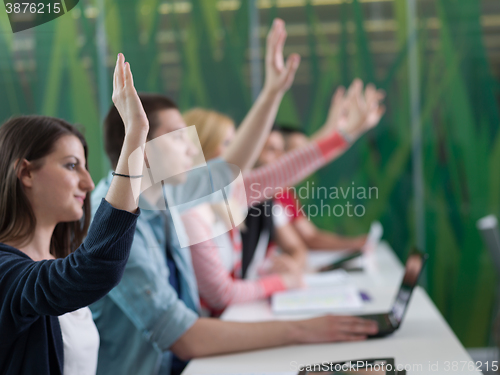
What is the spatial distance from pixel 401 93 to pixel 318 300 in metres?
1.68

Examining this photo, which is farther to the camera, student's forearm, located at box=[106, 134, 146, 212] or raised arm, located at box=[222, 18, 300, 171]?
raised arm, located at box=[222, 18, 300, 171]

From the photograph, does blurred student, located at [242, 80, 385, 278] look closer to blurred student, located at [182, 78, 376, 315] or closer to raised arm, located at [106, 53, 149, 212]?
blurred student, located at [182, 78, 376, 315]

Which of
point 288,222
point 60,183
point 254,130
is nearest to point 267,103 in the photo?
point 254,130

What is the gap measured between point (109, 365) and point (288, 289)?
832 millimetres

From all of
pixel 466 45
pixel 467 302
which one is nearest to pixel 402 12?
pixel 466 45

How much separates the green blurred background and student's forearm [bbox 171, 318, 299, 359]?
5.65 ft

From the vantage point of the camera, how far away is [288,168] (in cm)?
175

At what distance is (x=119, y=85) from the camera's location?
0.68 meters

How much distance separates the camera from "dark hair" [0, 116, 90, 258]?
745 mm

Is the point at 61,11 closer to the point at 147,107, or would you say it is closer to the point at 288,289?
the point at 147,107

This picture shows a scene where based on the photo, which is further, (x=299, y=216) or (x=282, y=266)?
(x=299, y=216)

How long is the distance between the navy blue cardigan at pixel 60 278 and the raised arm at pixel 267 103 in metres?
0.65

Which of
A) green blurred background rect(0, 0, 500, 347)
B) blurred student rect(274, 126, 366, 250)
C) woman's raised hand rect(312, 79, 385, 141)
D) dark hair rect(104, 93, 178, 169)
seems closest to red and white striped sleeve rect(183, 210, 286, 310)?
dark hair rect(104, 93, 178, 169)

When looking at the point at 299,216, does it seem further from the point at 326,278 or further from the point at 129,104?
the point at 129,104
